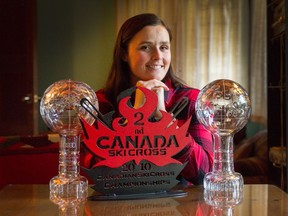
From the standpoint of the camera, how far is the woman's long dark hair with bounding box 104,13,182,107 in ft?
5.34

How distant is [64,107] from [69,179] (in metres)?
0.16

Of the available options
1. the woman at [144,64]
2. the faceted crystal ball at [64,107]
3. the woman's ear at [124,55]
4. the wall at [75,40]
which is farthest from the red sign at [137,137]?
the wall at [75,40]

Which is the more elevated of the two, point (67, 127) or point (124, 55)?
point (124, 55)

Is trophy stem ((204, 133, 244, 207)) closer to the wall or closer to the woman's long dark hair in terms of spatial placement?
the woman's long dark hair

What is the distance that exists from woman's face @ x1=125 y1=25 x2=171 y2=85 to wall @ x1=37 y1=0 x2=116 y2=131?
2.47 meters

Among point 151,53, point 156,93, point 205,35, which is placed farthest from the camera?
point 205,35

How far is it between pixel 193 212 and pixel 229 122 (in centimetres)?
21

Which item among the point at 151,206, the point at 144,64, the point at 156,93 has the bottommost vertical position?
the point at 151,206

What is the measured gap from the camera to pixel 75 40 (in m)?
4.14

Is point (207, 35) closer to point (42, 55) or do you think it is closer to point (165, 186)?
point (42, 55)

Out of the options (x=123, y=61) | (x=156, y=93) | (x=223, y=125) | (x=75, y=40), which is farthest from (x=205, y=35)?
(x=223, y=125)

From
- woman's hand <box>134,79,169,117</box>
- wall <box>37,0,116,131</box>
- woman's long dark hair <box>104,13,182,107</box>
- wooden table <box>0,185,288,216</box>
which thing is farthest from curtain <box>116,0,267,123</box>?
wooden table <box>0,185,288,216</box>

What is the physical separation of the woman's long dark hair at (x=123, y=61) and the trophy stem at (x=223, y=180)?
0.60 meters

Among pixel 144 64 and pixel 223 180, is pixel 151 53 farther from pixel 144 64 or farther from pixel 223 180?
pixel 223 180
